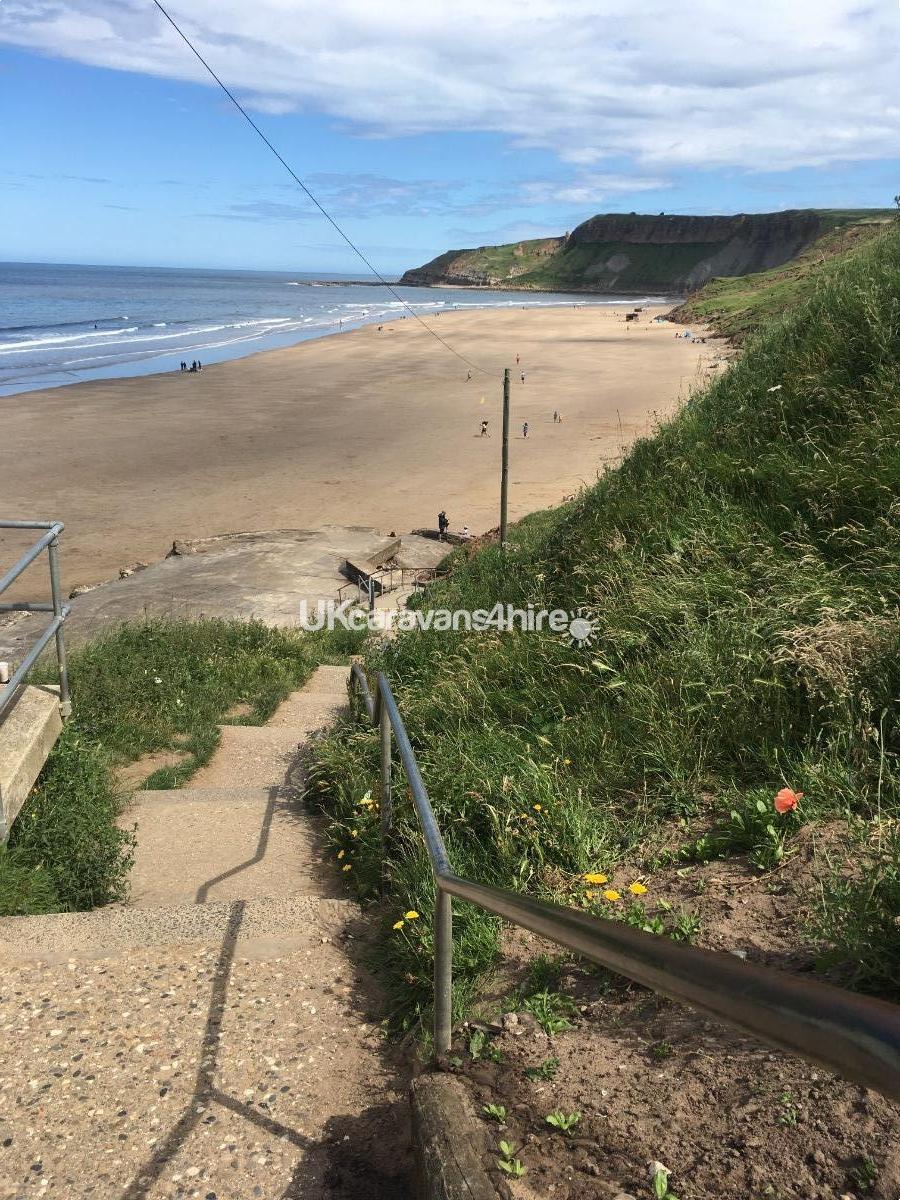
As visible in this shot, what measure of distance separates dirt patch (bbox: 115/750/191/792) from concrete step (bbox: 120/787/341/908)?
48 centimetres

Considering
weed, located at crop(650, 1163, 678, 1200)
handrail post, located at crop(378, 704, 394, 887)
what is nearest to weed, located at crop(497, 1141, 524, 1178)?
weed, located at crop(650, 1163, 678, 1200)

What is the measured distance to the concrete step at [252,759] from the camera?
590cm

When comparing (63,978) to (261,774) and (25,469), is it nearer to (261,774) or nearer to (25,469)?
(261,774)

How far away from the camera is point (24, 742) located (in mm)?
4148

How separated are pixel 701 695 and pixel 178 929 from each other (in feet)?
7.38

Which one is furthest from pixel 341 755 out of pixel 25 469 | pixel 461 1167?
pixel 25 469

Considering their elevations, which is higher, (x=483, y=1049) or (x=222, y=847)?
(x=483, y=1049)

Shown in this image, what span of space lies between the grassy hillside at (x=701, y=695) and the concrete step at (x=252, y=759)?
0.82m

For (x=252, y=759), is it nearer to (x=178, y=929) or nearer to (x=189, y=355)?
(x=178, y=929)

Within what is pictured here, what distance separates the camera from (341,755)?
4906 mm

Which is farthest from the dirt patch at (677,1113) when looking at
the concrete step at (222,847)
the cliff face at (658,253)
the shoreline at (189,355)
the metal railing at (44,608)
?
the cliff face at (658,253)

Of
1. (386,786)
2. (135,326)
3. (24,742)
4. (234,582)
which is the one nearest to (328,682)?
(24,742)

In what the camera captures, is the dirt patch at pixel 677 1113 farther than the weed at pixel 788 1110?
No

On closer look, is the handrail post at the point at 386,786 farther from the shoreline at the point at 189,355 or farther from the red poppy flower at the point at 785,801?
the shoreline at the point at 189,355
